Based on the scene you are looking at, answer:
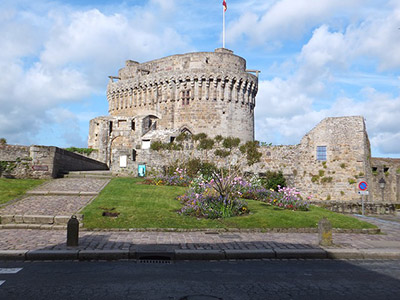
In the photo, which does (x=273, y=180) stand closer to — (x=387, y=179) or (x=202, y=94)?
(x=387, y=179)

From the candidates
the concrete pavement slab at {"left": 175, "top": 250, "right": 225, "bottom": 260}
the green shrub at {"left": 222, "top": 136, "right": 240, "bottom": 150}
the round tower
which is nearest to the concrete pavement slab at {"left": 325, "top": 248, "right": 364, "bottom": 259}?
the concrete pavement slab at {"left": 175, "top": 250, "right": 225, "bottom": 260}

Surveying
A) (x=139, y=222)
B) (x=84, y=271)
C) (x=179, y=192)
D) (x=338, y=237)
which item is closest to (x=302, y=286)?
(x=84, y=271)

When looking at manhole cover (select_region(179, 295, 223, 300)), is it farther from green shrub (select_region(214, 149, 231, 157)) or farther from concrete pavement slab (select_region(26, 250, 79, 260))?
green shrub (select_region(214, 149, 231, 157))

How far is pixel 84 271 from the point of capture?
6473 mm

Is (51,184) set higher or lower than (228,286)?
higher

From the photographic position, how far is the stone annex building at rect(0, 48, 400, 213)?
2317cm

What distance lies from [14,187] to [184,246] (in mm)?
11654

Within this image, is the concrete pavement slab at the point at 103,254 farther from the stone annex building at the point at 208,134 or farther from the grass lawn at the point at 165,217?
the stone annex building at the point at 208,134

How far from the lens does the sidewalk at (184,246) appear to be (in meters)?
7.61

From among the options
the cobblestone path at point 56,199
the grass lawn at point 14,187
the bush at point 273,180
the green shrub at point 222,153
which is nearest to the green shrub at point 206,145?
the green shrub at point 222,153

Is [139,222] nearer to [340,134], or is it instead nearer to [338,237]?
[338,237]

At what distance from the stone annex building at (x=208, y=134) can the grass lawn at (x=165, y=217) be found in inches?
295

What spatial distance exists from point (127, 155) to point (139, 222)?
549 inches

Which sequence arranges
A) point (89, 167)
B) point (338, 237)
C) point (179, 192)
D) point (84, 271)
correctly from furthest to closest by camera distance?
point (89, 167) < point (179, 192) < point (338, 237) < point (84, 271)
